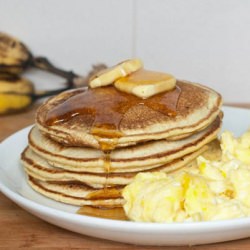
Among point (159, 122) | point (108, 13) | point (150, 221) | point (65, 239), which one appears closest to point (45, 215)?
point (65, 239)

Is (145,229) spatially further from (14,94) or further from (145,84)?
(14,94)

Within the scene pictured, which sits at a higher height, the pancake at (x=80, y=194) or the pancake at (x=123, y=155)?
the pancake at (x=123, y=155)

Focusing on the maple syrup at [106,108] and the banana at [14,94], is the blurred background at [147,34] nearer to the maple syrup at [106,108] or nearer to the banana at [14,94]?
the banana at [14,94]

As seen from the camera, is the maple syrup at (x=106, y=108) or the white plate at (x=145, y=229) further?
the maple syrup at (x=106, y=108)

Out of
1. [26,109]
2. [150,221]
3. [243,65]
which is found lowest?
[26,109]

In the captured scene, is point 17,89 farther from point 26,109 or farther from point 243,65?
point 243,65

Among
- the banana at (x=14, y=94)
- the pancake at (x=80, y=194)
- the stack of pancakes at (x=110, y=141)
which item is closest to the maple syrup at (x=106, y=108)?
the stack of pancakes at (x=110, y=141)
